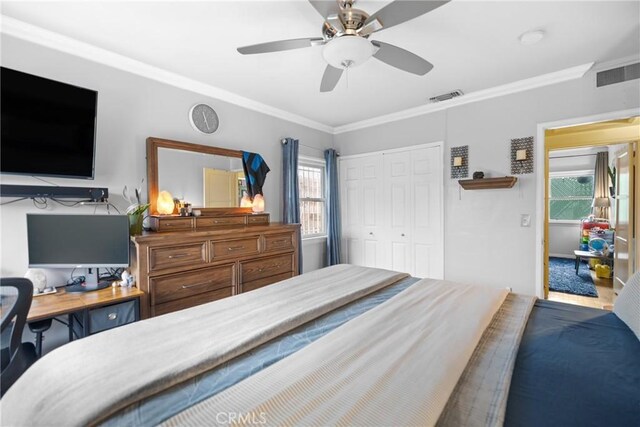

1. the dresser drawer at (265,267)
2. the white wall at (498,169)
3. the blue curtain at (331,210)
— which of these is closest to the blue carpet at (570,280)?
the white wall at (498,169)

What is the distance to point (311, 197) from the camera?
14.7 ft

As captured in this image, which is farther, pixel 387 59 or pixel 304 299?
pixel 387 59

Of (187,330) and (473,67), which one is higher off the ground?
(473,67)

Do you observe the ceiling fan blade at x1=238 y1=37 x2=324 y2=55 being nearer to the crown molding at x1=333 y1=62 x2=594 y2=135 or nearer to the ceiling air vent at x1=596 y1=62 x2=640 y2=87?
the crown molding at x1=333 y1=62 x2=594 y2=135

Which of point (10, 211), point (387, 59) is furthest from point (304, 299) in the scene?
point (10, 211)

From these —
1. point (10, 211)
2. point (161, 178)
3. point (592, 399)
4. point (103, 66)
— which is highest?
point (103, 66)

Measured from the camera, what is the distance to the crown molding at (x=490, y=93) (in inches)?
110

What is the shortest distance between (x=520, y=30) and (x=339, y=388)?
2.69 metres

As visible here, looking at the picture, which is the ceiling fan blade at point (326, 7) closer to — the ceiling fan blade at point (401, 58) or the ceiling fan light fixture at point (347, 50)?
the ceiling fan light fixture at point (347, 50)

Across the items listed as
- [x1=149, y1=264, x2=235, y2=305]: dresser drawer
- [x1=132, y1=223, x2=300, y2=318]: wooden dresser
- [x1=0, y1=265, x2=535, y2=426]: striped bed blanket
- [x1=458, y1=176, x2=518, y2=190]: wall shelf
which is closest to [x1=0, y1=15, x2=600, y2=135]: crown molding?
[x1=458, y1=176, x2=518, y2=190]: wall shelf

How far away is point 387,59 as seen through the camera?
1.98m

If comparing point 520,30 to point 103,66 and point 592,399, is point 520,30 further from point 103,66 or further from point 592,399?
point 103,66

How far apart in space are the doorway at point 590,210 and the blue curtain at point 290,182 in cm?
288

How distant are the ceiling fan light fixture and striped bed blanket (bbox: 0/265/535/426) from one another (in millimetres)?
1427
